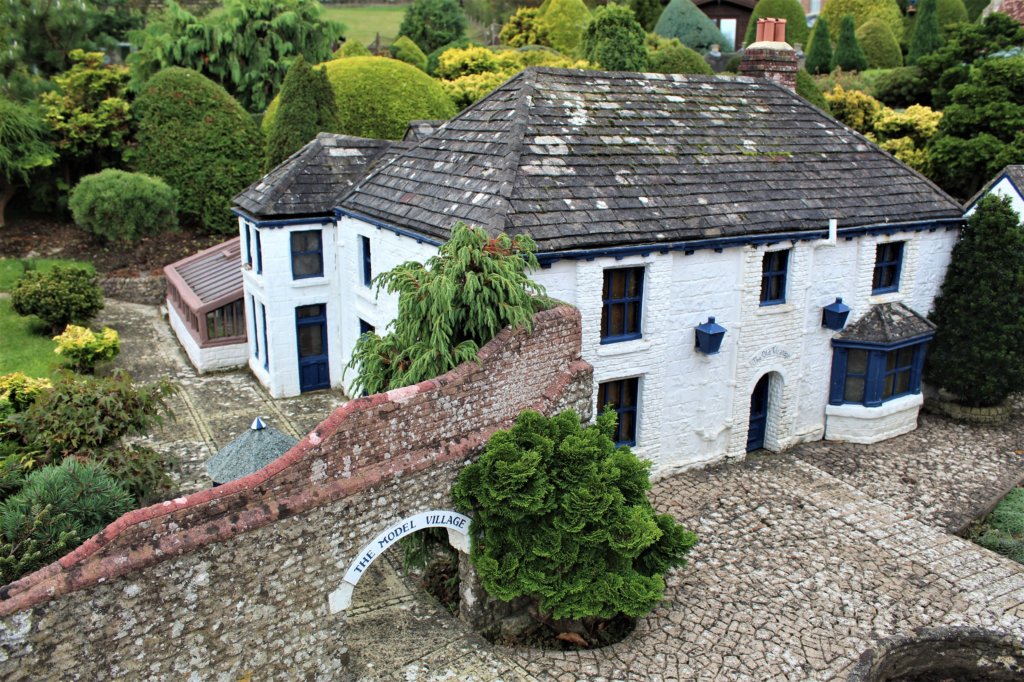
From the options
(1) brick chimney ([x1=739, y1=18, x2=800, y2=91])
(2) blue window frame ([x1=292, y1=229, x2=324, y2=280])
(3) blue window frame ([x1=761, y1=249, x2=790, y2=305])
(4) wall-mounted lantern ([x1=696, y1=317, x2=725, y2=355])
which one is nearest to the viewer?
(4) wall-mounted lantern ([x1=696, y1=317, x2=725, y2=355])

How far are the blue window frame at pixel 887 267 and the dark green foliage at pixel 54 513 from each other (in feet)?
47.8

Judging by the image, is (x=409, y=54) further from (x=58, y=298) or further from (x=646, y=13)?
(x=58, y=298)

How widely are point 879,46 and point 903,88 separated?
11973 mm

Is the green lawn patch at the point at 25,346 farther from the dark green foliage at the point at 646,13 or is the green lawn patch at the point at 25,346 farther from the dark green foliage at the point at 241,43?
the dark green foliage at the point at 646,13

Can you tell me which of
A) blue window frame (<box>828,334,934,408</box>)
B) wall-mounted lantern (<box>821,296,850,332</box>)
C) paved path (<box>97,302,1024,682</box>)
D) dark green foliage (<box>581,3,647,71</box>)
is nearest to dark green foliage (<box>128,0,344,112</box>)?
dark green foliage (<box>581,3,647,71</box>)

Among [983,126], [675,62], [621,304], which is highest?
[675,62]

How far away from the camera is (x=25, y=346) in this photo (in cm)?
2084

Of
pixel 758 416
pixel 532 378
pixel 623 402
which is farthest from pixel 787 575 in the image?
pixel 532 378

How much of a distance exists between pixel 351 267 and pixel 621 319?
657 cm

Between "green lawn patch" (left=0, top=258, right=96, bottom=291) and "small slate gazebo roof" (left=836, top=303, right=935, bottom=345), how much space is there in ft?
71.5

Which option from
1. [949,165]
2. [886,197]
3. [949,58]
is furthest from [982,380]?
[949,58]

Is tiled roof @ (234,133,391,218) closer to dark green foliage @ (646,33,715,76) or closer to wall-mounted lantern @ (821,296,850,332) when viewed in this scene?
wall-mounted lantern @ (821,296,850,332)

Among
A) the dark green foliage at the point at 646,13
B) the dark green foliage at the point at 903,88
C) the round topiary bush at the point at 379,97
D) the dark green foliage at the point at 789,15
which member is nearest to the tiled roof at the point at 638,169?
the round topiary bush at the point at 379,97

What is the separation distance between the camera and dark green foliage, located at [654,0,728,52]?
4562 centimetres
